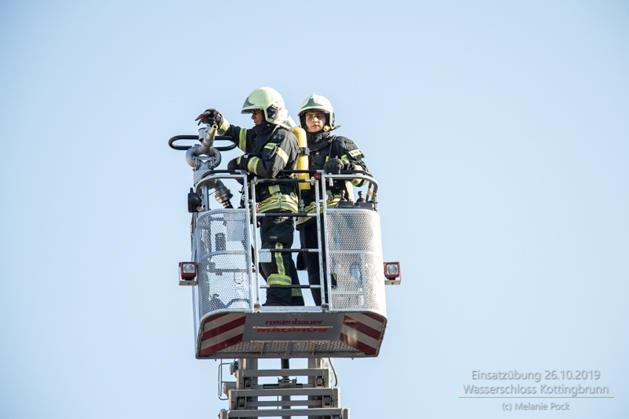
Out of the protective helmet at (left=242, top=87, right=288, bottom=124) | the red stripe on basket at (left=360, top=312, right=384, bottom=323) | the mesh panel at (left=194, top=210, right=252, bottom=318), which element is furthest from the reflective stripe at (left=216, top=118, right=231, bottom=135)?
the red stripe on basket at (left=360, top=312, right=384, bottom=323)

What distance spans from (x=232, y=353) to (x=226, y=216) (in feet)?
5.82

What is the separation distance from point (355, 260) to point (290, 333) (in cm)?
117

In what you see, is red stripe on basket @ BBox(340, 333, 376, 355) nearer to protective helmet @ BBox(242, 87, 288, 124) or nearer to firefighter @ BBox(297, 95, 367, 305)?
firefighter @ BBox(297, 95, 367, 305)

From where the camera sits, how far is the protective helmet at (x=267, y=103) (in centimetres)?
1193

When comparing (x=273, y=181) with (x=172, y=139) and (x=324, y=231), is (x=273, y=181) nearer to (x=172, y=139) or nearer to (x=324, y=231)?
(x=324, y=231)

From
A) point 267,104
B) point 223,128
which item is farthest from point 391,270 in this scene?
point 223,128

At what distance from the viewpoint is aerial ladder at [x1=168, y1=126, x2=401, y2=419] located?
34.7ft

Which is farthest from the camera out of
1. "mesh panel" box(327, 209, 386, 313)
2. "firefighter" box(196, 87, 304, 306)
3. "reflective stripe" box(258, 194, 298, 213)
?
"reflective stripe" box(258, 194, 298, 213)

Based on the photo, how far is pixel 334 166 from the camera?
445 inches

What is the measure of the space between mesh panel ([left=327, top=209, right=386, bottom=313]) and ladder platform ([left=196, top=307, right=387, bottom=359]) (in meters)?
0.16

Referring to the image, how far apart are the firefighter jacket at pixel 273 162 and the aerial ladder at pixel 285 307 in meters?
0.14

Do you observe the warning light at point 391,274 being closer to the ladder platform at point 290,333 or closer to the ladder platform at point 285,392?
the ladder platform at point 290,333


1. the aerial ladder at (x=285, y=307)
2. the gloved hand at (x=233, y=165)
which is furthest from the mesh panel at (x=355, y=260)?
the gloved hand at (x=233, y=165)

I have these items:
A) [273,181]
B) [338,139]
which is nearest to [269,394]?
[273,181]
